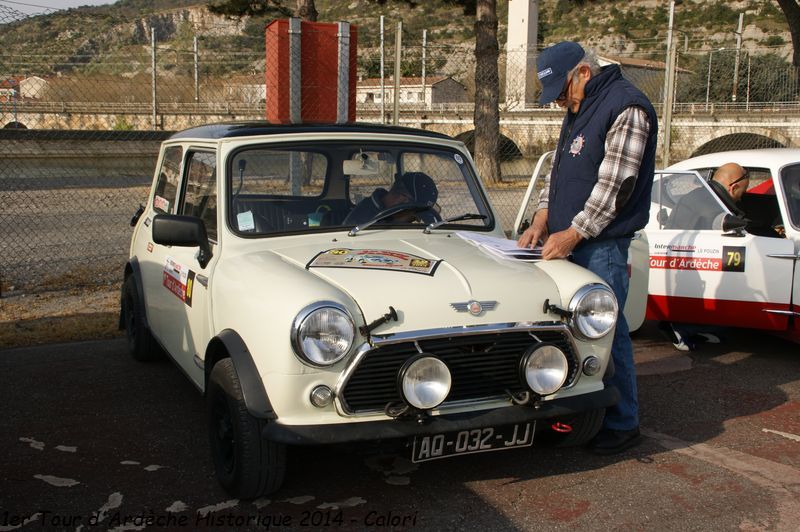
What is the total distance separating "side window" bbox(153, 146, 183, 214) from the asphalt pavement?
1186 mm

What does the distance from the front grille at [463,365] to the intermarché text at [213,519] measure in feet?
1.64

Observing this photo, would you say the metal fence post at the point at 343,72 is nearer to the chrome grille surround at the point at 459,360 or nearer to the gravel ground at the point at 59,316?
the gravel ground at the point at 59,316

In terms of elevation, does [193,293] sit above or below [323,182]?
below

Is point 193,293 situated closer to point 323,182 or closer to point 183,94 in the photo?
point 323,182

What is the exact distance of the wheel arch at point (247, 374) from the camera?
3256mm

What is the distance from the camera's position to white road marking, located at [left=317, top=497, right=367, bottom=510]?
11.6 feet

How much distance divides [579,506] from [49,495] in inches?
92.1

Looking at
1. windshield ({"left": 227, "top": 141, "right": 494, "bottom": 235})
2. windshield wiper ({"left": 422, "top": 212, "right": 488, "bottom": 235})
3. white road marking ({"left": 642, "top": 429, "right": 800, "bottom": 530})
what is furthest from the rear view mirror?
white road marking ({"left": 642, "top": 429, "right": 800, "bottom": 530})

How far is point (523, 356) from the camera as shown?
345 cm

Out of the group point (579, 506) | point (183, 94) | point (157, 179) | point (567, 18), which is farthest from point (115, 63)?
point (567, 18)

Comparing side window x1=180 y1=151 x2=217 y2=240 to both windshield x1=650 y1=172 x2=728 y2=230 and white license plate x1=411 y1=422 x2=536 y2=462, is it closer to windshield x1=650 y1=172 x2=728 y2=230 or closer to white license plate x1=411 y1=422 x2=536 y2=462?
white license plate x1=411 y1=422 x2=536 y2=462

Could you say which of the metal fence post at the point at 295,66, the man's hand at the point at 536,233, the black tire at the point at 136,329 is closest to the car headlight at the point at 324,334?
the man's hand at the point at 536,233

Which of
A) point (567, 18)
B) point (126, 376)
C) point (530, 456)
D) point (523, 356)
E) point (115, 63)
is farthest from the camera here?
point (567, 18)

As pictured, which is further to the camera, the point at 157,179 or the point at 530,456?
the point at 157,179
